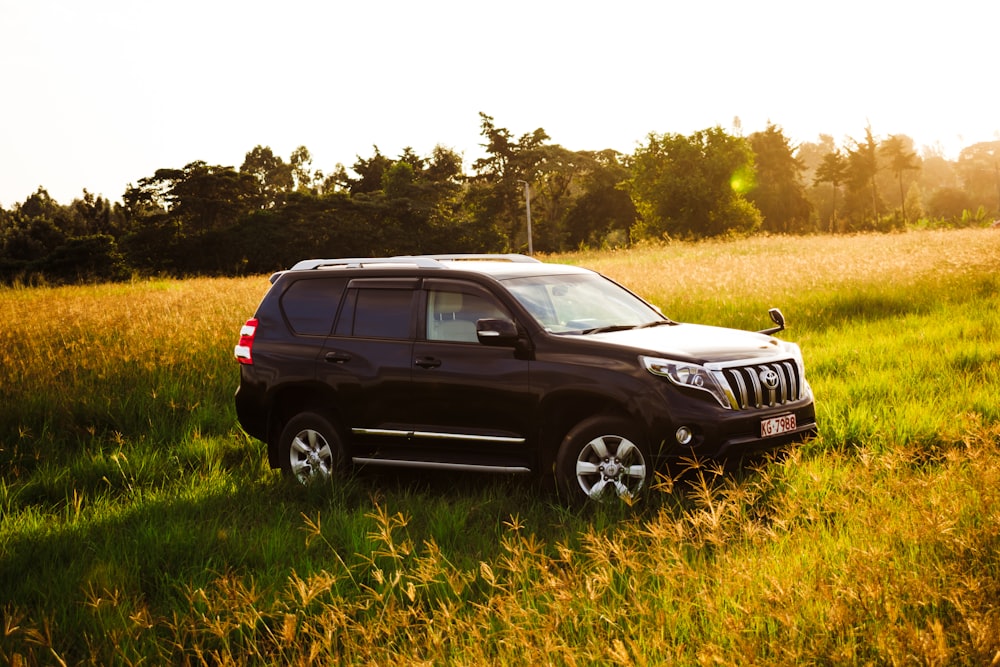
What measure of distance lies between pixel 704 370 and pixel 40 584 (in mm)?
4298

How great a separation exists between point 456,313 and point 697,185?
226 feet

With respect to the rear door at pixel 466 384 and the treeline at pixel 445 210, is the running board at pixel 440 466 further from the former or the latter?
the treeline at pixel 445 210

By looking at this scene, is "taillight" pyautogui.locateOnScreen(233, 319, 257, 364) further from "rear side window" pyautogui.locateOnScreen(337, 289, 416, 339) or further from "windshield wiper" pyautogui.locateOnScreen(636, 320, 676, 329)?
"windshield wiper" pyautogui.locateOnScreen(636, 320, 676, 329)

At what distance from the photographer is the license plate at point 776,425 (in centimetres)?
639

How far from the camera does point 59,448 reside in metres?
9.18

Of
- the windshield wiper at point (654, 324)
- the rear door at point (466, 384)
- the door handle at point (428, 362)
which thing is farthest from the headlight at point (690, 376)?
the door handle at point (428, 362)

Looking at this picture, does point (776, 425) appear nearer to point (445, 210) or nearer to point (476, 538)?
point (476, 538)

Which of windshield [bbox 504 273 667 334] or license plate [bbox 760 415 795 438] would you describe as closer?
license plate [bbox 760 415 795 438]

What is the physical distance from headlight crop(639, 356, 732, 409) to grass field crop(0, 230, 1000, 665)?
1.83 feet

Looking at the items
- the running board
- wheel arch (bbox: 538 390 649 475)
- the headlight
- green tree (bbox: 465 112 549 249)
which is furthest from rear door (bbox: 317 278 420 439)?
green tree (bbox: 465 112 549 249)

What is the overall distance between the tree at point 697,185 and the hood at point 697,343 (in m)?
66.9

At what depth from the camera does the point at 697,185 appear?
73438 millimetres

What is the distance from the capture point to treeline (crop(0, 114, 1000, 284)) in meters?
61.3

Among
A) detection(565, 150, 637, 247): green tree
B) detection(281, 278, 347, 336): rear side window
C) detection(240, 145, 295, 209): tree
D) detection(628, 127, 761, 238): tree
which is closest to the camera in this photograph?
detection(281, 278, 347, 336): rear side window
